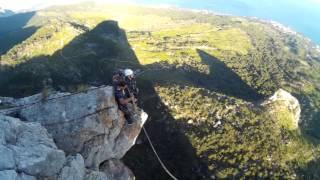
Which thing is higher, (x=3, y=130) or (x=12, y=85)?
(x=3, y=130)

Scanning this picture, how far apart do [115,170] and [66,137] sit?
541 centimetres

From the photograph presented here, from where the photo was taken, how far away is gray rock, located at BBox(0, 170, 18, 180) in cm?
2197

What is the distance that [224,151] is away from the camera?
9206 centimetres

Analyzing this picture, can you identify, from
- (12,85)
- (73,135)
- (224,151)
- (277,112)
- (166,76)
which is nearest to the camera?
(73,135)

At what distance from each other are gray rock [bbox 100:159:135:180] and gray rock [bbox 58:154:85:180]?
4502 millimetres

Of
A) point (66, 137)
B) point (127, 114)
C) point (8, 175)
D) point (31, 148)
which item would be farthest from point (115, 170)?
point (8, 175)

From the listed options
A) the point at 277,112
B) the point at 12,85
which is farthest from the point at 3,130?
the point at 277,112

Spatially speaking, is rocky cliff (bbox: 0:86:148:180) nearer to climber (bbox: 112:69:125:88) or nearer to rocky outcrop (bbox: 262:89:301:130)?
climber (bbox: 112:69:125:88)

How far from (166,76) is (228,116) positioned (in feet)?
103

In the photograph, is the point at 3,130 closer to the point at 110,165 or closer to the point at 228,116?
the point at 110,165

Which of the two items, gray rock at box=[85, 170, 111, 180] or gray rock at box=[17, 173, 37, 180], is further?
gray rock at box=[85, 170, 111, 180]

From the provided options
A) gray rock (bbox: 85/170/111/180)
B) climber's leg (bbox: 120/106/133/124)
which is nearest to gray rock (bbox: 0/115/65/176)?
gray rock (bbox: 85/170/111/180)

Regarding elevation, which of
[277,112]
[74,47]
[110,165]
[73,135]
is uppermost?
[73,135]

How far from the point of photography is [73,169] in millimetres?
26391
